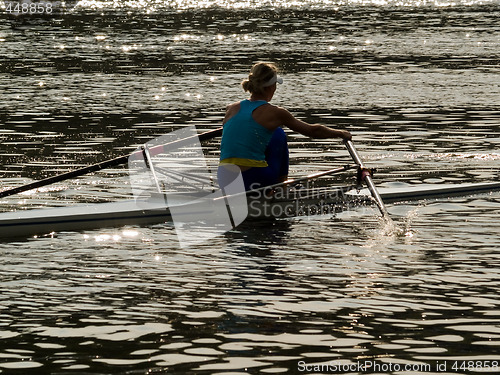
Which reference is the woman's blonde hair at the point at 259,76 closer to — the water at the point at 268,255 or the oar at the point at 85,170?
the oar at the point at 85,170

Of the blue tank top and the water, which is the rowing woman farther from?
the water

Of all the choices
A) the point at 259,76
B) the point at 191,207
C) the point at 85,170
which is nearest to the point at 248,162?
the point at 191,207

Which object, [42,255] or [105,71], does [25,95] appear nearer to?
[105,71]

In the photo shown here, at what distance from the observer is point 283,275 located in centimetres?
1089

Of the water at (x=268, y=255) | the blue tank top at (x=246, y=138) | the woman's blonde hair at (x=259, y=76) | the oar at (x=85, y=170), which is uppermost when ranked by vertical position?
the woman's blonde hair at (x=259, y=76)

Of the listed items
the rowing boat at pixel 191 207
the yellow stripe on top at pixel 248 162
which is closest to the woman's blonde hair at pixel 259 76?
the yellow stripe on top at pixel 248 162

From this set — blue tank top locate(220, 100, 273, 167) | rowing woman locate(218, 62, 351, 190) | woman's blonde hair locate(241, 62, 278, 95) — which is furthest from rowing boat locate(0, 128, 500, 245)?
woman's blonde hair locate(241, 62, 278, 95)

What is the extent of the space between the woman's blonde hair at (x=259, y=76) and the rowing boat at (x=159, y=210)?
4.12ft

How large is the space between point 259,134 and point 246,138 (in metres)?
0.16

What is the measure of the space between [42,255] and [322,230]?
3194 mm

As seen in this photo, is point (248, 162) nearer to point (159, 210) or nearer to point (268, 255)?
point (159, 210)

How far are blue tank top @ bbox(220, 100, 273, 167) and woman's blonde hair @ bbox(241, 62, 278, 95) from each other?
188mm

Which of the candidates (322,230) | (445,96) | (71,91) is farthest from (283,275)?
(71,91)

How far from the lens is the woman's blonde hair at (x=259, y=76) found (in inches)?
511
